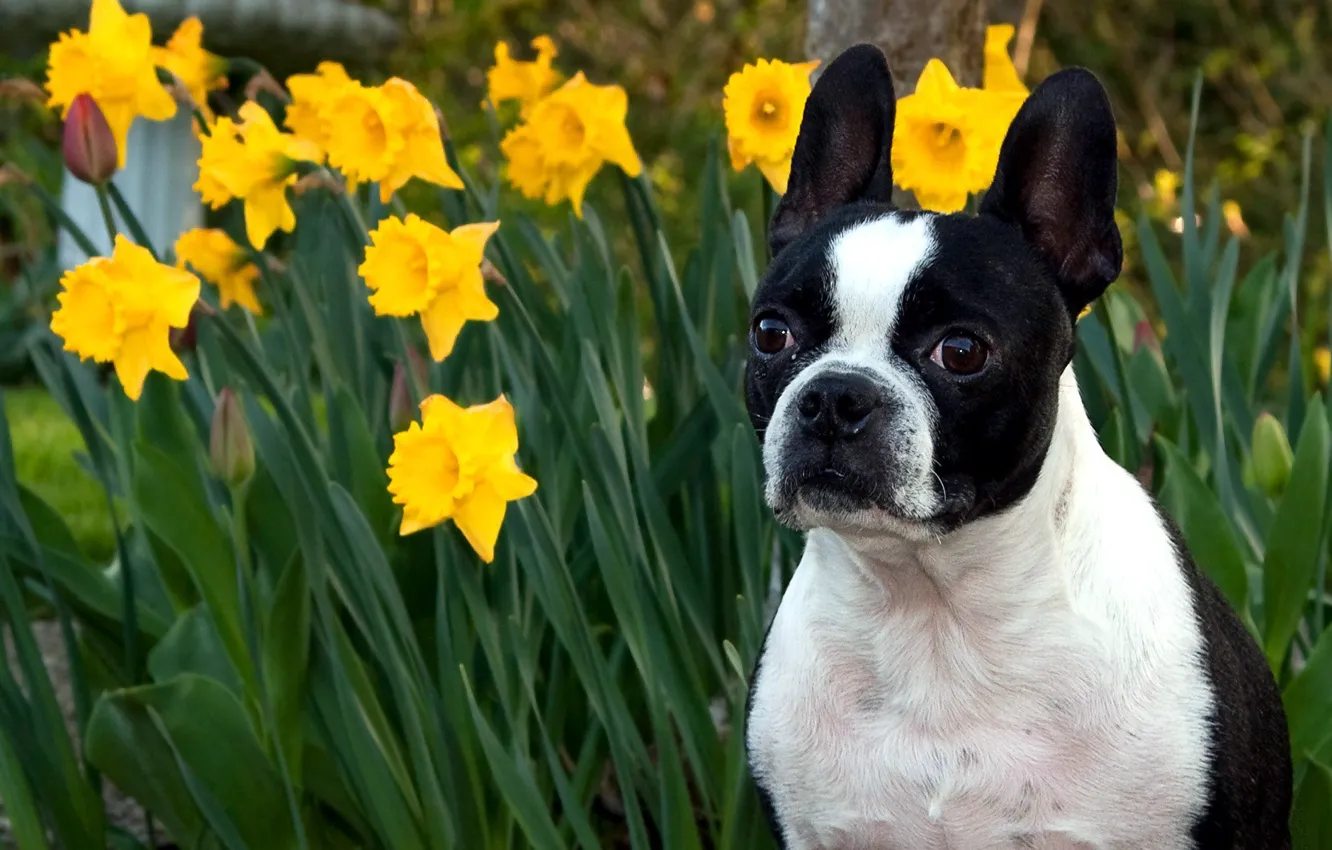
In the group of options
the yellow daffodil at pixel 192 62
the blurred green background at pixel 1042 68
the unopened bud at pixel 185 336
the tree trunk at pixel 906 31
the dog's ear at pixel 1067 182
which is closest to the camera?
the dog's ear at pixel 1067 182

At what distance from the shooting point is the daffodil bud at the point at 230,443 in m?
1.85

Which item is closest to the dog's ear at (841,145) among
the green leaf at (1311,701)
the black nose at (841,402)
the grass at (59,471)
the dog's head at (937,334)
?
the dog's head at (937,334)

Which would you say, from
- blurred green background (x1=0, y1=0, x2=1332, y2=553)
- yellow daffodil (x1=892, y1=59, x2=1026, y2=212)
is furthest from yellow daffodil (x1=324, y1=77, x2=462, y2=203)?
blurred green background (x1=0, y1=0, x2=1332, y2=553)

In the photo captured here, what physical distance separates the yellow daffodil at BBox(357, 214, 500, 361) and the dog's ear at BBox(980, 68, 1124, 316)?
0.55 metres

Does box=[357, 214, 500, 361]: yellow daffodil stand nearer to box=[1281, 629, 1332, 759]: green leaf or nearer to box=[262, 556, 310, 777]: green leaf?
box=[262, 556, 310, 777]: green leaf

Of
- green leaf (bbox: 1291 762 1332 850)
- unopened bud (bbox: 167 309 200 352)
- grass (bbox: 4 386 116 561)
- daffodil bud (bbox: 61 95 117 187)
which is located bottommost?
green leaf (bbox: 1291 762 1332 850)

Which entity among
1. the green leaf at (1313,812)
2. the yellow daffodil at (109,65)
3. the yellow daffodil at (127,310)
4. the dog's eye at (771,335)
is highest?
the yellow daffodil at (109,65)

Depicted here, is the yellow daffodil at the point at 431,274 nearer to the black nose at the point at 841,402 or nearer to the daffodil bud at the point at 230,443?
the daffodil bud at the point at 230,443

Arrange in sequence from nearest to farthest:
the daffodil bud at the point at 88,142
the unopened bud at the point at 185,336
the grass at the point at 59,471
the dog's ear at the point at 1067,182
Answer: the dog's ear at the point at 1067,182, the daffodil bud at the point at 88,142, the unopened bud at the point at 185,336, the grass at the point at 59,471

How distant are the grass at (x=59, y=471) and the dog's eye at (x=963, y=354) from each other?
7.63 ft

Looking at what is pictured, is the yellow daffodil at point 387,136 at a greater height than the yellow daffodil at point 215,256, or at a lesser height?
greater

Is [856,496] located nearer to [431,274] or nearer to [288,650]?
[431,274]

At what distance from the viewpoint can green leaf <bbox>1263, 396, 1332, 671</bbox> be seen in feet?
6.57

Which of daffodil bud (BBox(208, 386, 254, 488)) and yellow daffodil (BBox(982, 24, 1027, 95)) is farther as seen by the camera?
yellow daffodil (BBox(982, 24, 1027, 95))
